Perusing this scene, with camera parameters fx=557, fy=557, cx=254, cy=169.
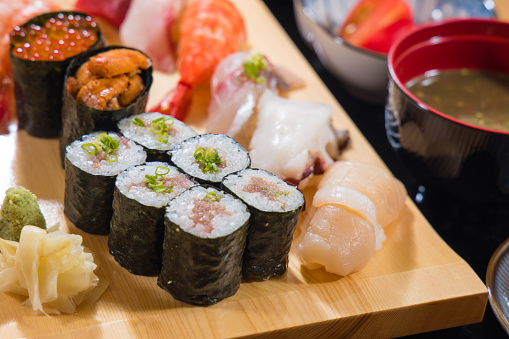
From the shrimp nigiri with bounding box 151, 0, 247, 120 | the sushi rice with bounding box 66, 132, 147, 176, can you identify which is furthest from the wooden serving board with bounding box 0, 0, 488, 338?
the shrimp nigiri with bounding box 151, 0, 247, 120

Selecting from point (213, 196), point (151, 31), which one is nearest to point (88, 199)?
point (213, 196)

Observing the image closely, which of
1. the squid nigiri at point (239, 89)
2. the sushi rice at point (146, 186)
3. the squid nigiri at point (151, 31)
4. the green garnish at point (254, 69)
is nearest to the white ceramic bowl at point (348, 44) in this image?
the squid nigiri at point (239, 89)

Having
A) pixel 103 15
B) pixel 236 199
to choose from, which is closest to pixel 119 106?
pixel 236 199

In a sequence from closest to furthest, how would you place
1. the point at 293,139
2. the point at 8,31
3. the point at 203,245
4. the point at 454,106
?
the point at 203,245 → the point at 293,139 → the point at 454,106 → the point at 8,31

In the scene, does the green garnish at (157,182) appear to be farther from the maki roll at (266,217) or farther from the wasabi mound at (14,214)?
the wasabi mound at (14,214)

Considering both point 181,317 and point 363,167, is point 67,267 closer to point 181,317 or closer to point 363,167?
point 181,317

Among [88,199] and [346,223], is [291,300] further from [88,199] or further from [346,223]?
[88,199]
